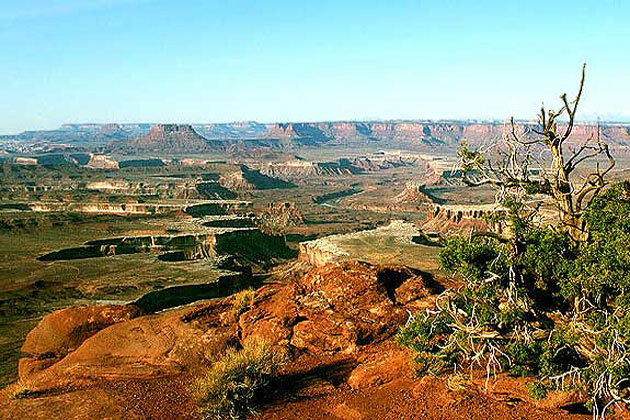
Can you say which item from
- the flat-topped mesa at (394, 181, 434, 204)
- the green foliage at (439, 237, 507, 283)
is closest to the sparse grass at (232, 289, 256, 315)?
the green foliage at (439, 237, 507, 283)

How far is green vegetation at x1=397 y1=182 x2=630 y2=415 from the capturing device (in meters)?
13.4

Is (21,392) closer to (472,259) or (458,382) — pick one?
(458,382)

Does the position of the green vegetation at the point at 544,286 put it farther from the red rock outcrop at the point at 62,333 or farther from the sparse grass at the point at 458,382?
the red rock outcrop at the point at 62,333

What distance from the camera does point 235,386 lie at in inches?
→ 613

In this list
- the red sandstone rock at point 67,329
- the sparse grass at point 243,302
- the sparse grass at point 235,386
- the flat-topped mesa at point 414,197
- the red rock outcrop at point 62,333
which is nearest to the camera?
the sparse grass at point 235,386

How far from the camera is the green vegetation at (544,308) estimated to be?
1337 cm

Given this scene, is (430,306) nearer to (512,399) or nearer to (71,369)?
(512,399)

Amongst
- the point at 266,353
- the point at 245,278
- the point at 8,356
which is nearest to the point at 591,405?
the point at 266,353

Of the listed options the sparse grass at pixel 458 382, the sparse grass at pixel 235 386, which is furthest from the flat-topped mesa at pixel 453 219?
the sparse grass at pixel 458 382

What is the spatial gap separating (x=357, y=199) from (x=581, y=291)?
568 feet

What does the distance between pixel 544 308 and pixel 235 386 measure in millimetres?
8925

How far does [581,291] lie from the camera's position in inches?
579

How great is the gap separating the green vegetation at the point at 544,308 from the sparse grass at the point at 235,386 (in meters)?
4.22

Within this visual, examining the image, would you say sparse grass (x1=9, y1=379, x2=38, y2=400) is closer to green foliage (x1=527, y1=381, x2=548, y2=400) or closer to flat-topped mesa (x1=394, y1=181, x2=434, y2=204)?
green foliage (x1=527, y1=381, x2=548, y2=400)
